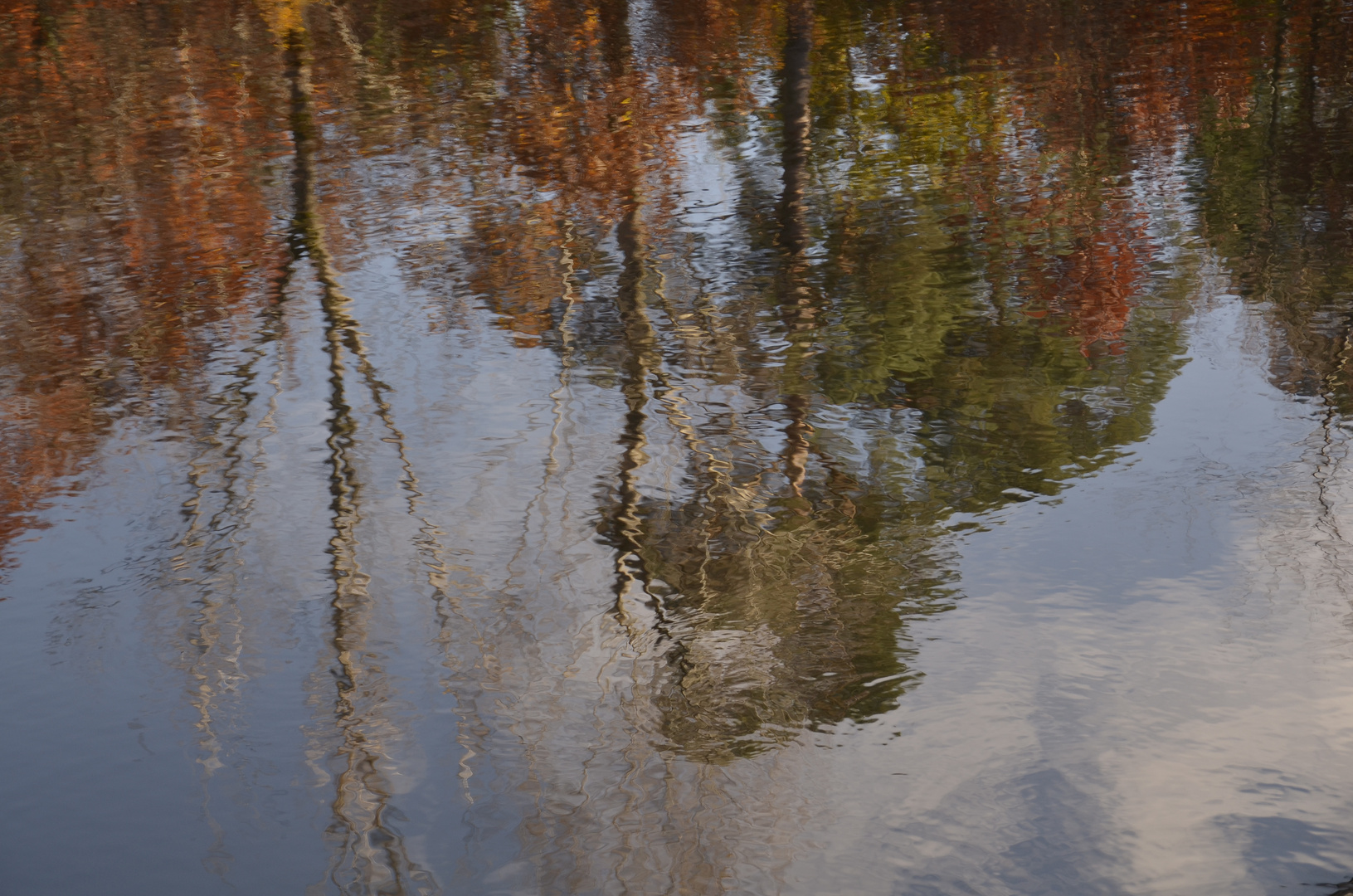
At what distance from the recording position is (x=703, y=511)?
4.42m

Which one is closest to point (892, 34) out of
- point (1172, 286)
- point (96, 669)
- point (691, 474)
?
point (1172, 286)

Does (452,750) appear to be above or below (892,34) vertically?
below

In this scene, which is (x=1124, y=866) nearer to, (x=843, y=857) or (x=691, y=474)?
(x=843, y=857)

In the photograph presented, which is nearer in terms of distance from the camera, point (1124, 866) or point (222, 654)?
point (1124, 866)

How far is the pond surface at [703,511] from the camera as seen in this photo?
2.98 meters

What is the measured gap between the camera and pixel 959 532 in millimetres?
4105

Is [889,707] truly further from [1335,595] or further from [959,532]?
[1335,595]

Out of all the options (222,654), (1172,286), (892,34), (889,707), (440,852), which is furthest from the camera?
(892,34)

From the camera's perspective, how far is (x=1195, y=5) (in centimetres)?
1301

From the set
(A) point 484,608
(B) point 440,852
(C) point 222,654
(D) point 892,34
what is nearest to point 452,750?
(B) point 440,852

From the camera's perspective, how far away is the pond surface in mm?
2979

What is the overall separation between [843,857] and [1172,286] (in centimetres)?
434

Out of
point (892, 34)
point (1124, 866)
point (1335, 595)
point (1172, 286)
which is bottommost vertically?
point (1124, 866)

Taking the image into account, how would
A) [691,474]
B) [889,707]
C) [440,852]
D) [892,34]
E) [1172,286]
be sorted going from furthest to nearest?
[892,34]
[1172,286]
[691,474]
[889,707]
[440,852]
